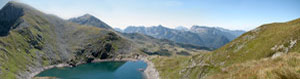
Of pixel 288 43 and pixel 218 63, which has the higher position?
pixel 288 43

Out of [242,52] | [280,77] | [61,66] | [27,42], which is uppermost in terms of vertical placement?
[27,42]

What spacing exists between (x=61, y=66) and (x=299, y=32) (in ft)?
719

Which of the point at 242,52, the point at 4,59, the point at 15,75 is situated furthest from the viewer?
the point at 4,59

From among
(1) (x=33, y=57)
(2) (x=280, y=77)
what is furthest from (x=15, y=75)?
(2) (x=280, y=77)

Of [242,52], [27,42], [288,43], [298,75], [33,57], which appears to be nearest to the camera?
[298,75]

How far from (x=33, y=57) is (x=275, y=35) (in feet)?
708

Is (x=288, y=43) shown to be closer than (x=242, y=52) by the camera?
Yes

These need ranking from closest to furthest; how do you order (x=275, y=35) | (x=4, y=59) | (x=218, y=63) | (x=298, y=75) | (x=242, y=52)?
(x=298, y=75) < (x=275, y=35) < (x=242, y=52) < (x=218, y=63) < (x=4, y=59)

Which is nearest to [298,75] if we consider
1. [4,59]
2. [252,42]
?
[252,42]

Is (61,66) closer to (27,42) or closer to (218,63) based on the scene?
(27,42)

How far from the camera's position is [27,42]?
198m

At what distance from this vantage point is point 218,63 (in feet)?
200

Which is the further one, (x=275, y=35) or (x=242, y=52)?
(x=242, y=52)

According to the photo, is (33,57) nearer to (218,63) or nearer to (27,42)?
(27,42)
